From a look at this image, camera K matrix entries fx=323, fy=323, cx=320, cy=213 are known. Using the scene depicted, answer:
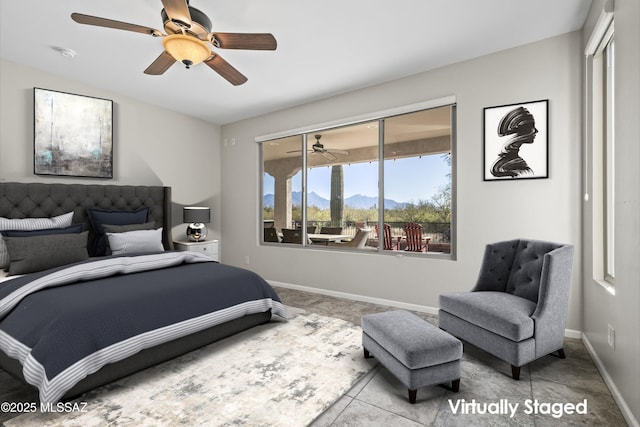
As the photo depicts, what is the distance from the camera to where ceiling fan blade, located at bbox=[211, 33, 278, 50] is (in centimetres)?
225

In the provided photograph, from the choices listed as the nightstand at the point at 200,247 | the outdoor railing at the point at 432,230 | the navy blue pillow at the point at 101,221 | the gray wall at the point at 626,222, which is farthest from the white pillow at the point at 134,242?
the gray wall at the point at 626,222

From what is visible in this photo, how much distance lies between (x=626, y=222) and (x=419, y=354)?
1.34 metres

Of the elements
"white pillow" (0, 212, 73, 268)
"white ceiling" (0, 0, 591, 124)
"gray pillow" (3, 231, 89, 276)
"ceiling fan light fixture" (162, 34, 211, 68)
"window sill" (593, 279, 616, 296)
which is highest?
"white ceiling" (0, 0, 591, 124)

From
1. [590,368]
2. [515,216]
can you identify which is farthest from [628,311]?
[515,216]

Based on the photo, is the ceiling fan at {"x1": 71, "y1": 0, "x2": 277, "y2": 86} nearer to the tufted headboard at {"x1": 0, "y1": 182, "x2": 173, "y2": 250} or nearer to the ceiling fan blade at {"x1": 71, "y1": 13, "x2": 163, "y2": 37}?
the ceiling fan blade at {"x1": 71, "y1": 13, "x2": 163, "y2": 37}

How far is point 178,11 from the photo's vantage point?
6.51 feet

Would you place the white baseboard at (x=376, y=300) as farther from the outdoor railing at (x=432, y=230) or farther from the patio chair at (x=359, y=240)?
Answer: the outdoor railing at (x=432, y=230)

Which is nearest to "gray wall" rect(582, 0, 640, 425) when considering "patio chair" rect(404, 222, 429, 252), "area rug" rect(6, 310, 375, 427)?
"area rug" rect(6, 310, 375, 427)

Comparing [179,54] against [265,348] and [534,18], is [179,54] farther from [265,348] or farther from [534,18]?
[534,18]

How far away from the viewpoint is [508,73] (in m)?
3.10

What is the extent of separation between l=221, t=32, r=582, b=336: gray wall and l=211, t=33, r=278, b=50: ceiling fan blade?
195 cm

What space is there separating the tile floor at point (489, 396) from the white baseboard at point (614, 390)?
0.03 metres

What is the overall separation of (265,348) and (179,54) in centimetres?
236

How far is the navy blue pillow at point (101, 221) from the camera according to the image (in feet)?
12.3
